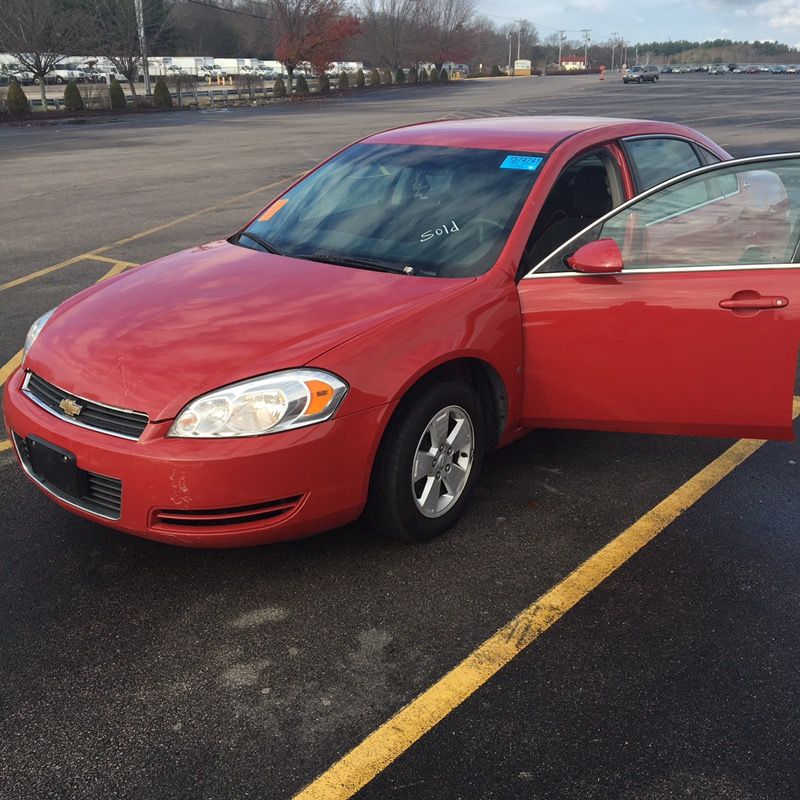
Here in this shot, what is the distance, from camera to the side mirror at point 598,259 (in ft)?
11.3

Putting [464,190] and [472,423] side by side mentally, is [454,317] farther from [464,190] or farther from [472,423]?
[464,190]

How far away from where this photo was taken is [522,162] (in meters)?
3.94

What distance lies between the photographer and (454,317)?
10.8 feet

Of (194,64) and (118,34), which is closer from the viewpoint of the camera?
(118,34)

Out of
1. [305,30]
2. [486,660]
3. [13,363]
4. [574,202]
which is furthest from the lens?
[305,30]

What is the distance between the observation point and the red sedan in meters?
2.85

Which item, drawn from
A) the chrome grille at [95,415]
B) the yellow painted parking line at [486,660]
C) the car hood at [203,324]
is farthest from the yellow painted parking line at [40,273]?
the yellow painted parking line at [486,660]

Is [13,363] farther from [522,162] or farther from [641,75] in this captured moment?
[641,75]

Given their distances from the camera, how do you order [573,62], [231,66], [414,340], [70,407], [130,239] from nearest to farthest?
[70,407] → [414,340] → [130,239] → [231,66] → [573,62]

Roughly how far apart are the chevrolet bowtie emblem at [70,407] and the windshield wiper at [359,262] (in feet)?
4.19

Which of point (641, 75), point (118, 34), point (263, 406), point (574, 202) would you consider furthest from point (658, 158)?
point (641, 75)

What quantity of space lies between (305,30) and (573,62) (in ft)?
379

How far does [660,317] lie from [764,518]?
1002 millimetres

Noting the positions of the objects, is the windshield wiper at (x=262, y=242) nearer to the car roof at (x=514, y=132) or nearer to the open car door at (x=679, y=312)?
the car roof at (x=514, y=132)
